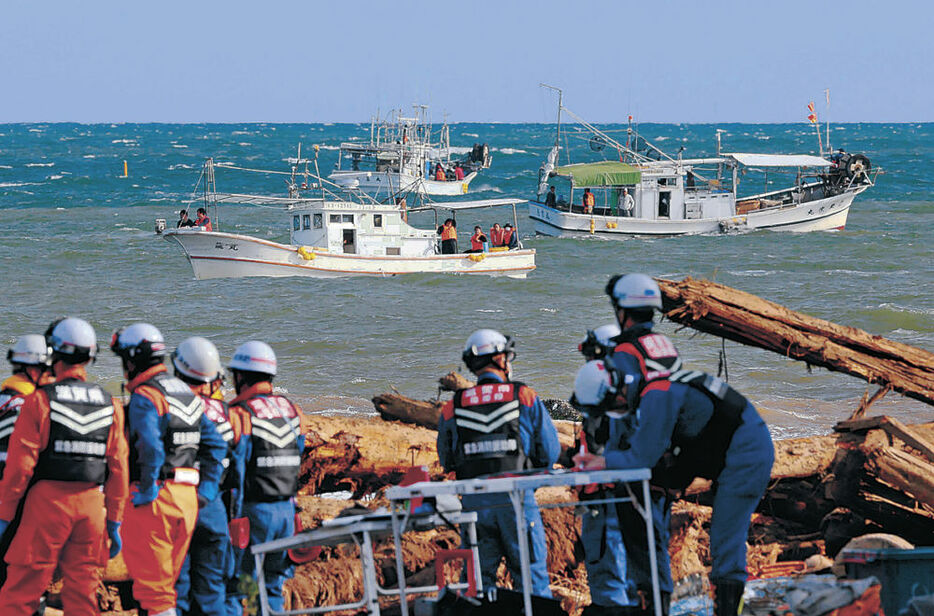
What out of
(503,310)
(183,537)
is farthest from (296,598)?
(503,310)

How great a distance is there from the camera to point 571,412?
12.3 meters

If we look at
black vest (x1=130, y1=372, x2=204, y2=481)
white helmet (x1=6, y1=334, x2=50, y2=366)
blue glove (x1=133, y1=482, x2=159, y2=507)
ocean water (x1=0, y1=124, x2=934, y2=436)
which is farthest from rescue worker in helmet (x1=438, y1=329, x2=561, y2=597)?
ocean water (x1=0, y1=124, x2=934, y2=436)

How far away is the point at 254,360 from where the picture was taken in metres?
6.37

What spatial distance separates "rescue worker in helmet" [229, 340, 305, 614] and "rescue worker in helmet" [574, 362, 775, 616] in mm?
1716

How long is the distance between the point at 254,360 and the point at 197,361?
1.00ft

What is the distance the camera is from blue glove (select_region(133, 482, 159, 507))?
6.03 m

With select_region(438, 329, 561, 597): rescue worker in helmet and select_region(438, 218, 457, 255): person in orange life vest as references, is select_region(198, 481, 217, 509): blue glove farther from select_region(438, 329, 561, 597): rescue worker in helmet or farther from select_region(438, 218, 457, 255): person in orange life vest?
select_region(438, 218, 457, 255): person in orange life vest

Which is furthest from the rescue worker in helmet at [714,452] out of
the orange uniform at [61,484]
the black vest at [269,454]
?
the orange uniform at [61,484]

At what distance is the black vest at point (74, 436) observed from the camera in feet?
19.3

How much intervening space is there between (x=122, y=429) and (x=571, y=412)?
6838 millimetres

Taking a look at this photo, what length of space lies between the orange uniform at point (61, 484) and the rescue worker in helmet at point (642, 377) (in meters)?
2.62

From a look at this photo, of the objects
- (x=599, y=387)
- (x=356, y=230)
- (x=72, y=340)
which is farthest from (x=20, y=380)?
(x=356, y=230)

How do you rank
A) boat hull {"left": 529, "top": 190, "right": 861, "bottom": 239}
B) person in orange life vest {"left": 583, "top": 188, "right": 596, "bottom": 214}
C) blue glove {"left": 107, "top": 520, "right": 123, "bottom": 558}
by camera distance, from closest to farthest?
blue glove {"left": 107, "top": 520, "right": 123, "bottom": 558} → boat hull {"left": 529, "top": 190, "right": 861, "bottom": 239} → person in orange life vest {"left": 583, "top": 188, "right": 596, "bottom": 214}

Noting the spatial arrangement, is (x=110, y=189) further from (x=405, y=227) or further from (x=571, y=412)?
(x=571, y=412)
